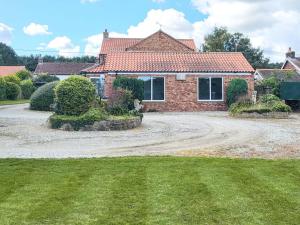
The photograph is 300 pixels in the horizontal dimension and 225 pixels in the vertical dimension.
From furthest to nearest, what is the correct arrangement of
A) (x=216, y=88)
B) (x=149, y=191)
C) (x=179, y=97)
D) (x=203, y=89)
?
(x=216, y=88)
(x=203, y=89)
(x=179, y=97)
(x=149, y=191)

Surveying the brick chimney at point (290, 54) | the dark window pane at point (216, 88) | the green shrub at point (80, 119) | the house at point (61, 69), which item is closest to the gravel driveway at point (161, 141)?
the green shrub at point (80, 119)

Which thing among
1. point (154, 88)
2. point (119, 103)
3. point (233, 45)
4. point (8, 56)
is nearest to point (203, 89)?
point (154, 88)

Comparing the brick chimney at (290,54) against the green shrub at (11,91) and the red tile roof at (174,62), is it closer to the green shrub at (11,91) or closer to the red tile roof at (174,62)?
the red tile roof at (174,62)

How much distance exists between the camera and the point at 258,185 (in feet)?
26.6

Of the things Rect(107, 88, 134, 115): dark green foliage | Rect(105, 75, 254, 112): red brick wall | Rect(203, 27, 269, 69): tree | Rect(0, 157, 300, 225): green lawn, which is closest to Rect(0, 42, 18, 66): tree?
Rect(203, 27, 269, 69): tree

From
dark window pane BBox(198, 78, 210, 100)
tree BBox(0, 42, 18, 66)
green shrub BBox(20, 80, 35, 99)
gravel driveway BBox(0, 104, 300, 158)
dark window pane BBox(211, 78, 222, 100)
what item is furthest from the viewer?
tree BBox(0, 42, 18, 66)

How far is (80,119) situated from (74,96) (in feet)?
5.23

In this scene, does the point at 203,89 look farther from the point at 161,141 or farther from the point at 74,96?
the point at 161,141

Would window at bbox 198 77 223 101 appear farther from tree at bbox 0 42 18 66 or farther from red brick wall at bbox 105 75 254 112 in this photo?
tree at bbox 0 42 18 66

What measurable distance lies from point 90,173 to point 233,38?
66.9 meters

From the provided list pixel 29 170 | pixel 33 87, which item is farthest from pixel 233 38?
pixel 29 170

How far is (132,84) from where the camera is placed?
2862cm

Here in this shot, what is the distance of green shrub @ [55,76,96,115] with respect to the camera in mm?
Answer: 19531

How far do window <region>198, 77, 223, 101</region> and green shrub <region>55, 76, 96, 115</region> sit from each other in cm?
1156
